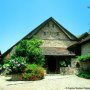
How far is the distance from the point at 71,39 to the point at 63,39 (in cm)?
123

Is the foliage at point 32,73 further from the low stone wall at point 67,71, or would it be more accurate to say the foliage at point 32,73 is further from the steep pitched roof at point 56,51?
the steep pitched roof at point 56,51

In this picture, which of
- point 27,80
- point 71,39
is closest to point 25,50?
point 27,80

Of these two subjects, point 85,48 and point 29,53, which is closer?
point 29,53

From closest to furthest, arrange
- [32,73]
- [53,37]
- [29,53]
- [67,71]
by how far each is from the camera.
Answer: [32,73], [29,53], [67,71], [53,37]

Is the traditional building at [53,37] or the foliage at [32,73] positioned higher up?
the traditional building at [53,37]

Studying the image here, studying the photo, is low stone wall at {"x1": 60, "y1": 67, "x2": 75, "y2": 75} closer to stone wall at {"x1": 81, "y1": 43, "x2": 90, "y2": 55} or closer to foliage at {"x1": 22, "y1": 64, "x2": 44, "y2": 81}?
stone wall at {"x1": 81, "y1": 43, "x2": 90, "y2": 55}

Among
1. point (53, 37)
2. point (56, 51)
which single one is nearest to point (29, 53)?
point (56, 51)

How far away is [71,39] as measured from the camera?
43750 mm

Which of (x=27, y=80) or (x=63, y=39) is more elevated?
(x=63, y=39)

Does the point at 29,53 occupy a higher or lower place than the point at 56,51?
lower

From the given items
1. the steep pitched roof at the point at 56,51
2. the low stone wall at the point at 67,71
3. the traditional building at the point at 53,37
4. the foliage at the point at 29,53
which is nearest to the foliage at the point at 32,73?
the foliage at the point at 29,53

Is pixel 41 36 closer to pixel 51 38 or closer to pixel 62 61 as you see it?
pixel 51 38

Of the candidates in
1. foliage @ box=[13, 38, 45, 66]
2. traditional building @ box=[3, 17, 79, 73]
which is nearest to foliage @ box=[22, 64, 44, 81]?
foliage @ box=[13, 38, 45, 66]

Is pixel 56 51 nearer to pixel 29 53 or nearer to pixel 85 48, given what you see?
pixel 85 48
